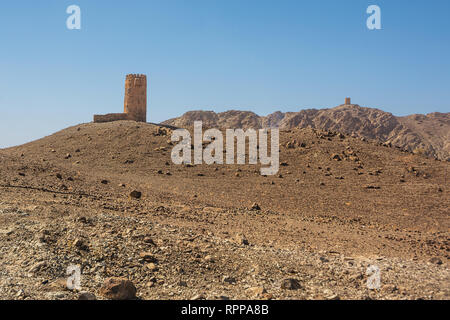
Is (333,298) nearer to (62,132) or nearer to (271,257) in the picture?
(271,257)

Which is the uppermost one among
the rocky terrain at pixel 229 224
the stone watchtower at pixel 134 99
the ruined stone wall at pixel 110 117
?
the stone watchtower at pixel 134 99

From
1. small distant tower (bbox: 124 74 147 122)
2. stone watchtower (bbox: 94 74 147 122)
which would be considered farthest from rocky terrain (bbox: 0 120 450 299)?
small distant tower (bbox: 124 74 147 122)

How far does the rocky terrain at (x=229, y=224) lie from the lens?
19.4 feet

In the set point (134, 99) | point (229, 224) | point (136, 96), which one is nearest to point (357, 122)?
point (136, 96)

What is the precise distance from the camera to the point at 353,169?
21531mm

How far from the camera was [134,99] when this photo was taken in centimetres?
3353

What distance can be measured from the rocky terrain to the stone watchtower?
7.35 meters

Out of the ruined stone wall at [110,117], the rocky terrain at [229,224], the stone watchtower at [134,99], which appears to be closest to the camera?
the rocky terrain at [229,224]

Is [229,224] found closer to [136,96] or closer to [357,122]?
[136,96]

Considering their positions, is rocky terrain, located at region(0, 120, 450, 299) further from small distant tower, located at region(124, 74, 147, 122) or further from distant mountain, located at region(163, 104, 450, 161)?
distant mountain, located at region(163, 104, 450, 161)

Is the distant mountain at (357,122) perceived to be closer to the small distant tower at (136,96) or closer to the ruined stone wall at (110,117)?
the small distant tower at (136,96)

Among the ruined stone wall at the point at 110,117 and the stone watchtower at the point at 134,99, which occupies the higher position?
the stone watchtower at the point at 134,99

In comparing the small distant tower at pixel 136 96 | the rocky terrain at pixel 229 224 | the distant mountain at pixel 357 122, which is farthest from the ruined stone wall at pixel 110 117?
the distant mountain at pixel 357 122
